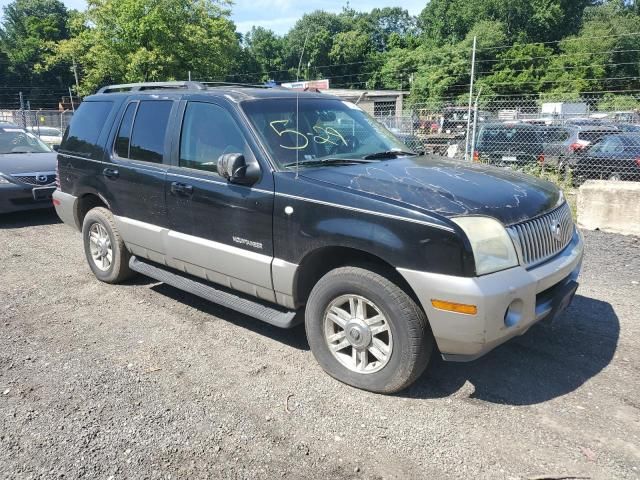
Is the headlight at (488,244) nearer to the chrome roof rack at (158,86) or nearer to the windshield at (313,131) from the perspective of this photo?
the windshield at (313,131)

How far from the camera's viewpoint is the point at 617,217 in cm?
753

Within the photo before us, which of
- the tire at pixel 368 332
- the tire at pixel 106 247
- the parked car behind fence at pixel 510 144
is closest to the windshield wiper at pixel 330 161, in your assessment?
the tire at pixel 368 332

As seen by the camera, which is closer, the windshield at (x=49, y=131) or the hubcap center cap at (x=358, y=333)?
the hubcap center cap at (x=358, y=333)

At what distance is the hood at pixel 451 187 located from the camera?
127 inches

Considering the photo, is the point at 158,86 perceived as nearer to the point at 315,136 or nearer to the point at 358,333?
the point at 315,136

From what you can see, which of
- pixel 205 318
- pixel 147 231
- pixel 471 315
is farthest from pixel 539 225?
pixel 147 231

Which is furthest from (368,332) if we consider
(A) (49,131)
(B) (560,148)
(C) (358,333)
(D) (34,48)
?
(D) (34,48)

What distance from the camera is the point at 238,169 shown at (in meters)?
3.80

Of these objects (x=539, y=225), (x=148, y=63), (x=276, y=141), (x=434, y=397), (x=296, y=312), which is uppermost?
(x=148, y=63)

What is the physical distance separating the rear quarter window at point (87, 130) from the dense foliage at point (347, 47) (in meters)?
2.04

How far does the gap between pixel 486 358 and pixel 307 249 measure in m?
1.57

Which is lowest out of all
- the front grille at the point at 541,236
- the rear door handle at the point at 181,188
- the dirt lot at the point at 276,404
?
the dirt lot at the point at 276,404

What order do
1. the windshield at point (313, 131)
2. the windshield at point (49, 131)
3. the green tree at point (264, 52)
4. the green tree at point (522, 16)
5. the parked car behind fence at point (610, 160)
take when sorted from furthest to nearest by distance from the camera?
the green tree at point (522, 16), the green tree at point (264, 52), the windshield at point (49, 131), the parked car behind fence at point (610, 160), the windshield at point (313, 131)

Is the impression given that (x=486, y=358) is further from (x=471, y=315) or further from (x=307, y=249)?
(x=307, y=249)
